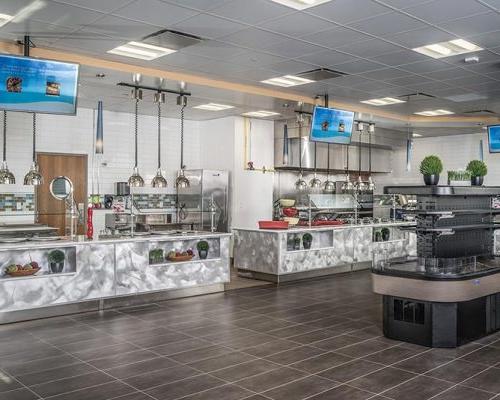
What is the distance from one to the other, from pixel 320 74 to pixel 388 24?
2254 mm

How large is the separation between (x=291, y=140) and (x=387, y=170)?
3.55 metres

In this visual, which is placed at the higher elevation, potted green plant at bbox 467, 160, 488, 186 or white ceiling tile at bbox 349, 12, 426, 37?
white ceiling tile at bbox 349, 12, 426, 37

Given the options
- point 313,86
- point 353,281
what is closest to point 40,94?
point 313,86

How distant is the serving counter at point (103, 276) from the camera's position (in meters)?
6.34

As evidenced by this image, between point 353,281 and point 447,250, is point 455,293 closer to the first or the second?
point 447,250

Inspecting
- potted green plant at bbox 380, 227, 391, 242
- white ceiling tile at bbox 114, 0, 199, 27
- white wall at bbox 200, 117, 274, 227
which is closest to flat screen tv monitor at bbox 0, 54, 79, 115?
white ceiling tile at bbox 114, 0, 199, 27

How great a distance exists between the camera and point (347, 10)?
17.1ft

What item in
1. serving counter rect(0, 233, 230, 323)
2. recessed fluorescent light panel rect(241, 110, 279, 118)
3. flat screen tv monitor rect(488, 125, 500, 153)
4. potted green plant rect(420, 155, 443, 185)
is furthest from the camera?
recessed fluorescent light panel rect(241, 110, 279, 118)

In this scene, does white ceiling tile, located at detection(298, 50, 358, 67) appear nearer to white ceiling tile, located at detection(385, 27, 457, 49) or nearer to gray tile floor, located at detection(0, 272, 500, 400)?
white ceiling tile, located at detection(385, 27, 457, 49)

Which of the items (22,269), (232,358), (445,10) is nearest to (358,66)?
(445,10)

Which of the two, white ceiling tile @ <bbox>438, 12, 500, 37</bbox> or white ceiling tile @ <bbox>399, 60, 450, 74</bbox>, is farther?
white ceiling tile @ <bbox>399, 60, 450, 74</bbox>

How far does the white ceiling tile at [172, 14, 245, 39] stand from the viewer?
552 centimetres

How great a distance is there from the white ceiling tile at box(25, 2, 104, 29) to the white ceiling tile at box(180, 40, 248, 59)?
1.35 meters

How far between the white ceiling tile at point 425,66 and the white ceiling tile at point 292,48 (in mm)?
1501
